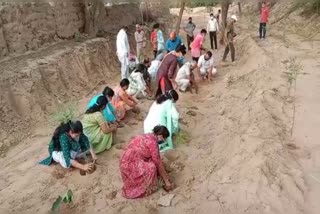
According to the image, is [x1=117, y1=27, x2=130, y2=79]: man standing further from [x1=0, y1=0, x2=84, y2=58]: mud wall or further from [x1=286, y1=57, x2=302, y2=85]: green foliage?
[x1=286, y1=57, x2=302, y2=85]: green foliage

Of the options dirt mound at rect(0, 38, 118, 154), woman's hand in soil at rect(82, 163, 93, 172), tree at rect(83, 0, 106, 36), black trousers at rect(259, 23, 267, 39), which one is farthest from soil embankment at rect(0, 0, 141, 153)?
black trousers at rect(259, 23, 267, 39)

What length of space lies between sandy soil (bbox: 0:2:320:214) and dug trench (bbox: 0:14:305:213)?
0.01 metres

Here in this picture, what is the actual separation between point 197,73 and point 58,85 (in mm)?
3589

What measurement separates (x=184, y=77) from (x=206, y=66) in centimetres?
111

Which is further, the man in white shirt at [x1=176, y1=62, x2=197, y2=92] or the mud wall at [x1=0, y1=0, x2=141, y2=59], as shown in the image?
the mud wall at [x1=0, y1=0, x2=141, y2=59]

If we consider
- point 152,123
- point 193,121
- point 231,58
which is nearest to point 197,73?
point 231,58

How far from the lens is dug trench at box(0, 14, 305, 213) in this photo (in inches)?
225

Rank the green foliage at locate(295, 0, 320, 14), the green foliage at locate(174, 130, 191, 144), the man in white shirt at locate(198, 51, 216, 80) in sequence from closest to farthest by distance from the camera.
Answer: the green foliage at locate(174, 130, 191, 144)
the man in white shirt at locate(198, 51, 216, 80)
the green foliage at locate(295, 0, 320, 14)

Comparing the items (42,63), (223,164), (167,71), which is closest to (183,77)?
(167,71)

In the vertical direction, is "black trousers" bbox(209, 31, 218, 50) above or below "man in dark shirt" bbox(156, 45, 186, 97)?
below

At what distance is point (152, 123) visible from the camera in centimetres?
714

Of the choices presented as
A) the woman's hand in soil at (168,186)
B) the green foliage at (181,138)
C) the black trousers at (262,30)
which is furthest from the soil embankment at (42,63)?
the black trousers at (262,30)

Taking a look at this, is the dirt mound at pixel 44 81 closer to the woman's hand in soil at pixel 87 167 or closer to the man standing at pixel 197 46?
the man standing at pixel 197 46

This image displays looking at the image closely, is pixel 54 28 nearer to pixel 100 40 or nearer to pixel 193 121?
pixel 100 40
